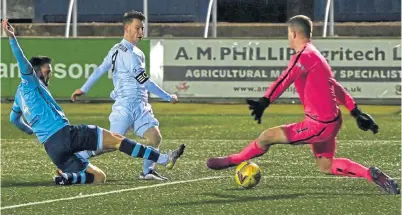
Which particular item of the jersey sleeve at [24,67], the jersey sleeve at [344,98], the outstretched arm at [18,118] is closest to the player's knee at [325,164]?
the jersey sleeve at [344,98]

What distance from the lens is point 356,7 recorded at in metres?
30.6

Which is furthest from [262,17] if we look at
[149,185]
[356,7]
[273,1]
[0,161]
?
[149,185]

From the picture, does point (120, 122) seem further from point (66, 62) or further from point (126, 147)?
point (66, 62)

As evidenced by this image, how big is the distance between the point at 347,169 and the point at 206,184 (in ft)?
5.85

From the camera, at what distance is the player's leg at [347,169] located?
38.6ft

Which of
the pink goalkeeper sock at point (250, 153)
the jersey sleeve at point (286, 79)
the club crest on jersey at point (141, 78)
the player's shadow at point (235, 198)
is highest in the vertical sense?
the jersey sleeve at point (286, 79)

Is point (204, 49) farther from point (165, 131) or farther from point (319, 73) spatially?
point (319, 73)

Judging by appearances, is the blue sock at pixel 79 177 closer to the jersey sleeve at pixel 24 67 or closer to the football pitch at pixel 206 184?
the football pitch at pixel 206 184

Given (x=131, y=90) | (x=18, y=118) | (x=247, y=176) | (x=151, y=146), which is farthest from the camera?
(x=131, y=90)

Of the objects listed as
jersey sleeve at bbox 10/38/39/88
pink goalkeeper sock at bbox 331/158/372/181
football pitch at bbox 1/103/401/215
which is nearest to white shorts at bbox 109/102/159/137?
football pitch at bbox 1/103/401/215

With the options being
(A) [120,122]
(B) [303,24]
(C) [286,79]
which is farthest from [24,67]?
(B) [303,24]

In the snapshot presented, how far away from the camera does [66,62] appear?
89.5 feet

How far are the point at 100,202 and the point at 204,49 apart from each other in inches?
615

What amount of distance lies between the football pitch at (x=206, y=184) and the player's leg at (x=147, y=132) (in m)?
0.18
